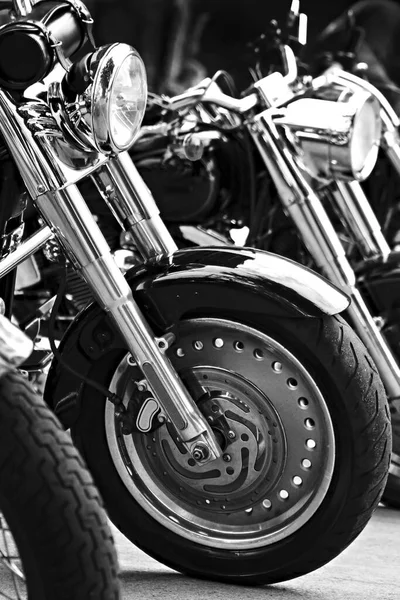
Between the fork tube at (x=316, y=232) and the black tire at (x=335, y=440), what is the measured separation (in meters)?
0.98

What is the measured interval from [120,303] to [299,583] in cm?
84

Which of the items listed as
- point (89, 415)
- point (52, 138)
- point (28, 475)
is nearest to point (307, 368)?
point (89, 415)

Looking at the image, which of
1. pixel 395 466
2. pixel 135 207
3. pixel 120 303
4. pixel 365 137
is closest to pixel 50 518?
pixel 120 303

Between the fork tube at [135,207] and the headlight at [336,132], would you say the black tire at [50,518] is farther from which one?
the headlight at [336,132]

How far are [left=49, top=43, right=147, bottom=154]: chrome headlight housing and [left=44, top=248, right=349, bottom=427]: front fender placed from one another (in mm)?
316

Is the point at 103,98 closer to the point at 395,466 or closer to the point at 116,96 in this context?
the point at 116,96

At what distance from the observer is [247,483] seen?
2.38m

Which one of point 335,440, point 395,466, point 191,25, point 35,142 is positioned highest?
point 191,25

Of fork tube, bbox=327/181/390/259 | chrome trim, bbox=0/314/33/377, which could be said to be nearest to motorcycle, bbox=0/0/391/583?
chrome trim, bbox=0/314/33/377

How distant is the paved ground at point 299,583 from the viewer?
237 centimetres

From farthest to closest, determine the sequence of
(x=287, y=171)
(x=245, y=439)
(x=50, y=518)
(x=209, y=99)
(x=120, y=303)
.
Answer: (x=287, y=171) < (x=209, y=99) < (x=245, y=439) < (x=120, y=303) < (x=50, y=518)

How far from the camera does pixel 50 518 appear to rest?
1565 mm

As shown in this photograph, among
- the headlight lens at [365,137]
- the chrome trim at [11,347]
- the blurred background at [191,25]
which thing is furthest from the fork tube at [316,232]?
the blurred background at [191,25]

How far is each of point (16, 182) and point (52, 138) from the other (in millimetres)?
164
